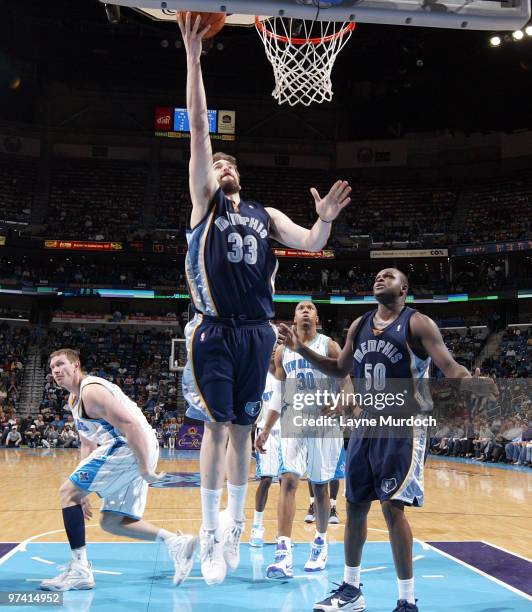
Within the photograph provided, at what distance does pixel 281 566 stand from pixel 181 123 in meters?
31.8

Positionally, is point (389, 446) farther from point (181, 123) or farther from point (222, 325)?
point (181, 123)

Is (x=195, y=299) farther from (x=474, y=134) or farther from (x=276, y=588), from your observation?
(x=474, y=134)

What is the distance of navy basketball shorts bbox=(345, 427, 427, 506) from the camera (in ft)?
15.4

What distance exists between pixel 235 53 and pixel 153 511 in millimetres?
29582

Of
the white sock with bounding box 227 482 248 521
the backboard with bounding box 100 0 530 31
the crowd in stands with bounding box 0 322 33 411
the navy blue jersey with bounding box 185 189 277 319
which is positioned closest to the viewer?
the navy blue jersey with bounding box 185 189 277 319

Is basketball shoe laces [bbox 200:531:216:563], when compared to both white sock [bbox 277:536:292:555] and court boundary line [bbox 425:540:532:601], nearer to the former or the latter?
white sock [bbox 277:536:292:555]

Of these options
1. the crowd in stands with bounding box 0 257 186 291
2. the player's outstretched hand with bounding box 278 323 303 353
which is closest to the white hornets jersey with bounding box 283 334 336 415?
the player's outstretched hand with bounding box 278 323 303 353

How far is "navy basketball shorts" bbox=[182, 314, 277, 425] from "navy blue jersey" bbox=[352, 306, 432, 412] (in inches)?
42.7

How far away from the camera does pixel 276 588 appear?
564cm

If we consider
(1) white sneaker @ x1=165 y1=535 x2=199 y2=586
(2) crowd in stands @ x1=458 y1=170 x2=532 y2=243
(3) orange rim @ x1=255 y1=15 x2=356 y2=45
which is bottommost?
(1) white sneaker @ x1=165 y1=535 x2=199 y2=586

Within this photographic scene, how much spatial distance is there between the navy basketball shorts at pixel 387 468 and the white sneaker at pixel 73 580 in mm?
2291

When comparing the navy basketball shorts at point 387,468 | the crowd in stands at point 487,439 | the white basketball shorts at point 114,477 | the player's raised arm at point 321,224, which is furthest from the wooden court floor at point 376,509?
the player's raised arm at point 321,224

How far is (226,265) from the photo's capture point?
4070 millimetres

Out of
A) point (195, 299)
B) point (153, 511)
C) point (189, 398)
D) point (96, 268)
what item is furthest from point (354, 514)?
point (96, 268)
